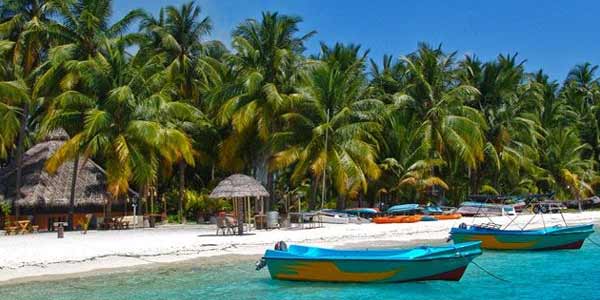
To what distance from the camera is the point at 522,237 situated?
20.2 m

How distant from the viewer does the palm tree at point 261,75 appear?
97.6ft

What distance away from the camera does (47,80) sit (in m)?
27.2

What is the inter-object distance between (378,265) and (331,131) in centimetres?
1559

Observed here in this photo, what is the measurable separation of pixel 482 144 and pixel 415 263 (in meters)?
23.3

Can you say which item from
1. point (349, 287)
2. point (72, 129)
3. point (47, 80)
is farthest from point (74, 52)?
point (349, 287)

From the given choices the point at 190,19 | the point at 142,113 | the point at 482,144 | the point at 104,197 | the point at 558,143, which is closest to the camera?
the point at 142,113

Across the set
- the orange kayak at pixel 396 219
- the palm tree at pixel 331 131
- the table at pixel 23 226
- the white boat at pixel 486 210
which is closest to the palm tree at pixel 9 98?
the table at pixel 23 226

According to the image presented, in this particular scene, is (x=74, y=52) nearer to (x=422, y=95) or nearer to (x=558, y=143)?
(x=422, y=95)

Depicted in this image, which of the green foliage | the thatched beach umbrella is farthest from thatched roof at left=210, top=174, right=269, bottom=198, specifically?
the green foliage

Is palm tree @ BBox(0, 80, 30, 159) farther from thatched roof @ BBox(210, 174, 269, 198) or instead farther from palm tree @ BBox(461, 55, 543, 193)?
palm tree @ BBox(461, 55, 543, 193)

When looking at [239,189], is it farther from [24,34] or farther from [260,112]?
[24,34]

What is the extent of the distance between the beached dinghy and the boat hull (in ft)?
18.8

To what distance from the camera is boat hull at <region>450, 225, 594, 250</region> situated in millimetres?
20172

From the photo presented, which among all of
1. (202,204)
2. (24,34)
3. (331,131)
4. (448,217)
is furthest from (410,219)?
(24,34)
